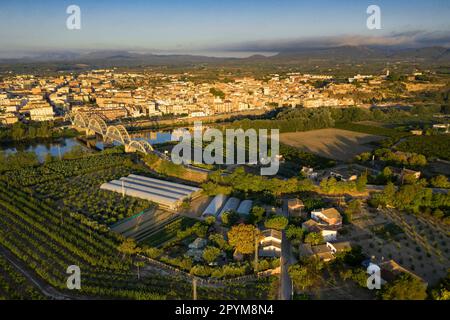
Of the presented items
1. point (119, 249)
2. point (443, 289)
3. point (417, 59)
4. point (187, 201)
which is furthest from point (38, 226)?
point (417, 59)

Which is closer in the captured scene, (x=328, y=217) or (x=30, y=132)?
(x=328, y=217)

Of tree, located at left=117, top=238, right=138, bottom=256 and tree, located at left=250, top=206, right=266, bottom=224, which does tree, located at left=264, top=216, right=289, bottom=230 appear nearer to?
tree, located at left=250, top=206, right=266, bottom=224

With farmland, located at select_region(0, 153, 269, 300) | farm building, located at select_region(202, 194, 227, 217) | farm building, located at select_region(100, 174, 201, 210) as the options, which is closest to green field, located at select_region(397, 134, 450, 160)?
farm building, located at select_region(202, 194, 227, 217)

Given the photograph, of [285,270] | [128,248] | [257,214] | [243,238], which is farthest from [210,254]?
[257,214]

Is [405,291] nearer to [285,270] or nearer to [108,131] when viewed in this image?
[285,270]

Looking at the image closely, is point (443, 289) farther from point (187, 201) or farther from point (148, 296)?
point (187, 201)

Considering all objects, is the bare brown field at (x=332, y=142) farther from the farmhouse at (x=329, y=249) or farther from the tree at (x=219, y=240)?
the tree at (x=219, y=240)
